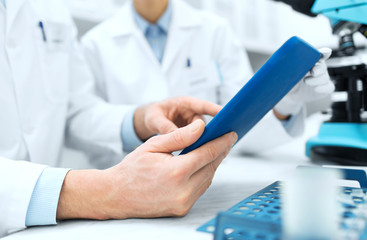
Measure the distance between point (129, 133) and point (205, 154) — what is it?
19.8 inches

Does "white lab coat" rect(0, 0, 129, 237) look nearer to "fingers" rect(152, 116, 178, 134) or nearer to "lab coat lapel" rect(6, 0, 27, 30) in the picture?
"lab coat lapel" rect(6, 0, 27, 30)

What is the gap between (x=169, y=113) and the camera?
0.85 m

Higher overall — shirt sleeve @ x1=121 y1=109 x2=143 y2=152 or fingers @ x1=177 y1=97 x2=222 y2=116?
fingers @ x1=177 y1=97 x2=222 y2=116

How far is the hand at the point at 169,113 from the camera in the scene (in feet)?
2.48

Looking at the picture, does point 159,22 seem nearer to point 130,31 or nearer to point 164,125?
point 130,31

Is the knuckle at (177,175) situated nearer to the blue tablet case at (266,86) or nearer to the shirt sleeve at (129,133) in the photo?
the blue tablet case at (266,86)

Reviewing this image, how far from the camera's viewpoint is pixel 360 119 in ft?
2.81

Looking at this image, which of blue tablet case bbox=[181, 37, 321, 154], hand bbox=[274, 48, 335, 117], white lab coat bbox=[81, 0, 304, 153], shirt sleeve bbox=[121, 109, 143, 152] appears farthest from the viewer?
→ white lab coat bbox=[81, 0, 304, 153]

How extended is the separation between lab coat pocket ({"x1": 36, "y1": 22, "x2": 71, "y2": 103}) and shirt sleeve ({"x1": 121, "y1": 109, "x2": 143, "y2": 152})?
0.20 m

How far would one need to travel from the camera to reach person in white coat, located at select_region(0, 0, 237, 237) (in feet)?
1.61

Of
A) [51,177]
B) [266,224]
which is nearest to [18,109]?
[51,177]

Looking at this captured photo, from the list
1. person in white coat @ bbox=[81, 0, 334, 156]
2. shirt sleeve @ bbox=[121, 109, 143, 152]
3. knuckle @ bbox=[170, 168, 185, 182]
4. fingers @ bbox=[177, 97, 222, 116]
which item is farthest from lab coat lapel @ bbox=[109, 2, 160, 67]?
knuckle @ bbox=[170, 168, 185, 182]

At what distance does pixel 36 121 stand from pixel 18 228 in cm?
39

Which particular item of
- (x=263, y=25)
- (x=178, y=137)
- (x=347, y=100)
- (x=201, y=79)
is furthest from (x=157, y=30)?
(x=263, y=25)
